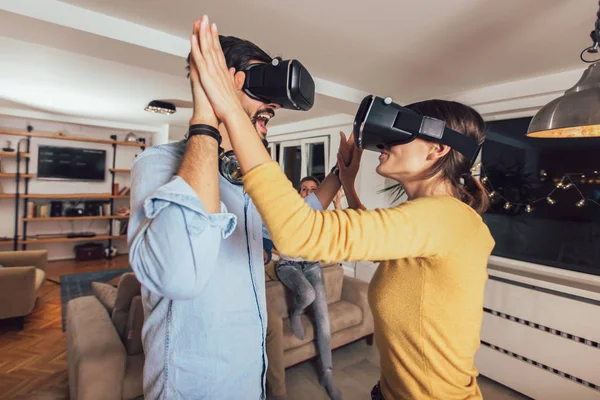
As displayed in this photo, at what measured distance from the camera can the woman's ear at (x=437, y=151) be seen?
79cm

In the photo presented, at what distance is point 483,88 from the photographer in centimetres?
290

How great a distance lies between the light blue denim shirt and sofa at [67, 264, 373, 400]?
1.21 meters

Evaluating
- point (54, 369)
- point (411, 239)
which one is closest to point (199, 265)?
point (411, 239)

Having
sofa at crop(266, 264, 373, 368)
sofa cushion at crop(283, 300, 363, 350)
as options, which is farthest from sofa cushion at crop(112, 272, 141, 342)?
sofa cushion at crop(283, 300, 363, 350)

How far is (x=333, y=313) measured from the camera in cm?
292

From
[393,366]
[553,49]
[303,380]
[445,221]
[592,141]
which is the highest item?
[553,49]

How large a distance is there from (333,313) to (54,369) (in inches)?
90.5

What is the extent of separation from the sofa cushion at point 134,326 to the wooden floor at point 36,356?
2.59 feet

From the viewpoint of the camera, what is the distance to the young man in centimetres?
53

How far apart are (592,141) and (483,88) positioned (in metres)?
0.91

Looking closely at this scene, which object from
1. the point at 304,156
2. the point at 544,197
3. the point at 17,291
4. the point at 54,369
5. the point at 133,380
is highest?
the point at 304,156

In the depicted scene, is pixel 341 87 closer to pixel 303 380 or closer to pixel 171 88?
pixel 171 88

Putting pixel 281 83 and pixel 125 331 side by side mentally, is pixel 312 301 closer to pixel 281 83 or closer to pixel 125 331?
pixel 125 331

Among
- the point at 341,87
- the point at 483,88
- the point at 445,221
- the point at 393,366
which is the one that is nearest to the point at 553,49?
the point at 483,88
